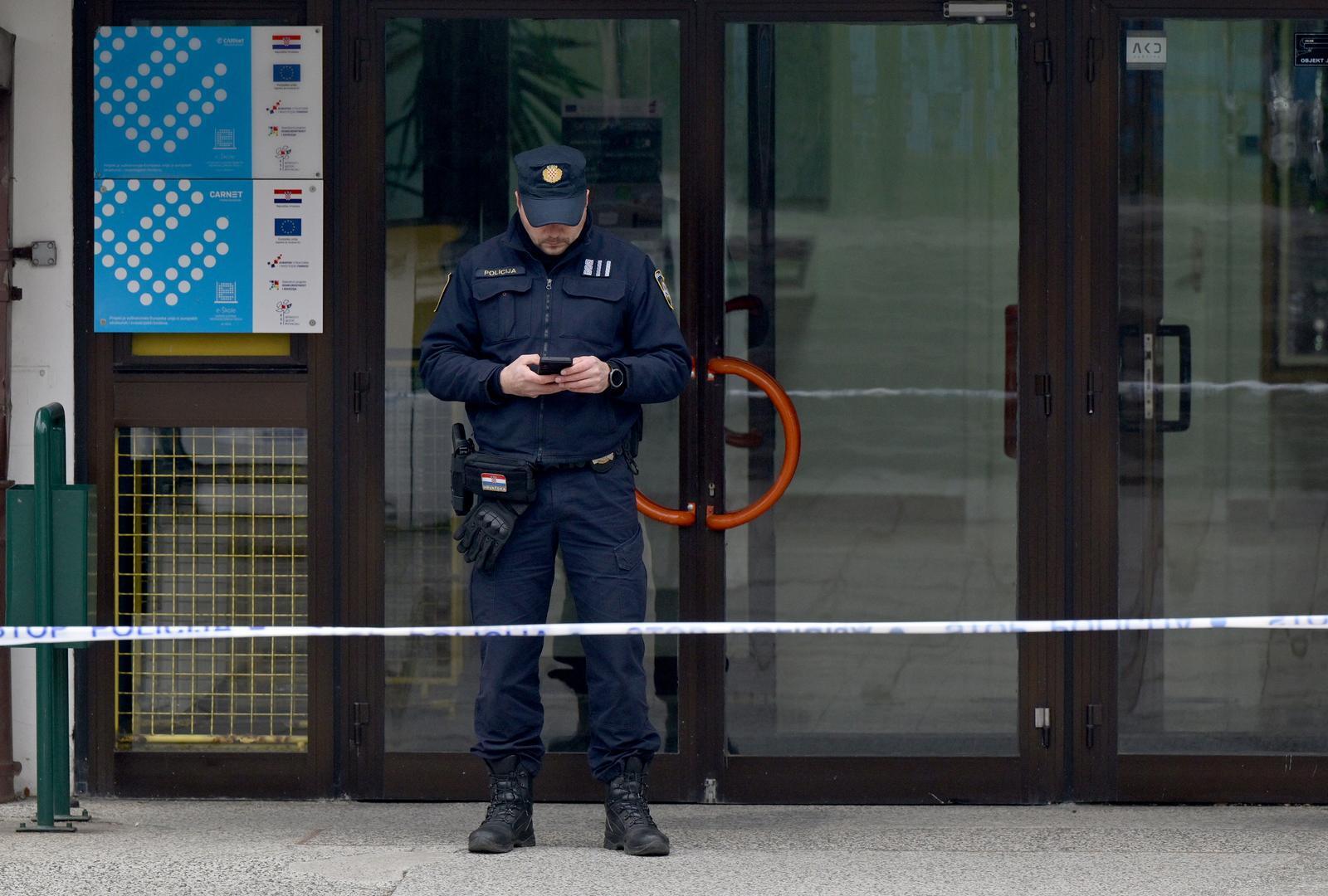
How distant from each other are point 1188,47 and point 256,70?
9.19ft

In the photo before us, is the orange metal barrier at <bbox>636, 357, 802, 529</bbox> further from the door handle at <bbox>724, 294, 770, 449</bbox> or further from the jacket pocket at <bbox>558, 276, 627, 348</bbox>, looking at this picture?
the jacket pocket at <bbox>558, 276, 627, 348</bbox>

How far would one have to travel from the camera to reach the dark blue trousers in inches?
196

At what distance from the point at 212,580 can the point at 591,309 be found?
1.54m

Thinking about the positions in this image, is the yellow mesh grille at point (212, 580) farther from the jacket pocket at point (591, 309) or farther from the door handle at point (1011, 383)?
the door handle at point (1011, 383)

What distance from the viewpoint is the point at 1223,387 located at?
5555 millimetres

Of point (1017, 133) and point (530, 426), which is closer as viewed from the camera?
point (530, 426)

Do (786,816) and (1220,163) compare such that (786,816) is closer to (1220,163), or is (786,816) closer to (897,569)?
(897,569)

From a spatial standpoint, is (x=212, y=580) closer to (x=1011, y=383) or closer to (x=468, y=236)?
(x=468, y=236)

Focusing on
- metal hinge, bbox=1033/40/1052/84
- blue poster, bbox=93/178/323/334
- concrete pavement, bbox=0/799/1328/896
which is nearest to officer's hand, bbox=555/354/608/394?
blue poster, bbox=93/178/323/334

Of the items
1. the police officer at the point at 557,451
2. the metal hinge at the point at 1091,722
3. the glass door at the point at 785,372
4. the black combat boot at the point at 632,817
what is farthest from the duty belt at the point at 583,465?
the metal hinge at the point at 1091,722

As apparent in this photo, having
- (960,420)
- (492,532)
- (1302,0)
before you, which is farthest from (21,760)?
(1302,0)

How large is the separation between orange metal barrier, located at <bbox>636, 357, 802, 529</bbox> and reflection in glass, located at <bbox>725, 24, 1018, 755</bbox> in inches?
3.4

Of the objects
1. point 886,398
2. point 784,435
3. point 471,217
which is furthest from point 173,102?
point 886,398

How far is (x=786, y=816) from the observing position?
543cm
